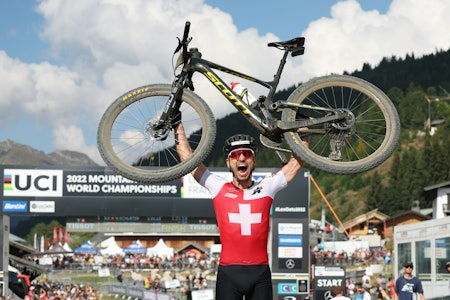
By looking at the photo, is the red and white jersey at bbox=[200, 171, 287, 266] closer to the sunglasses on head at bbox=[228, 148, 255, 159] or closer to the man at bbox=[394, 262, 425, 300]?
the sunglasses on head at bbox=[228, 148, 255, 159]

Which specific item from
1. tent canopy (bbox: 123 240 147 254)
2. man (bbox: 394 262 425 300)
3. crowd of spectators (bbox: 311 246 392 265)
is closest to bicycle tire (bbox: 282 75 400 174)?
man (bbox: 394 262 425 300)

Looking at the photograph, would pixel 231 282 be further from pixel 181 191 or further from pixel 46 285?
pixel 46 285

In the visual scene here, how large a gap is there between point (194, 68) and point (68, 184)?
25253 millimetres

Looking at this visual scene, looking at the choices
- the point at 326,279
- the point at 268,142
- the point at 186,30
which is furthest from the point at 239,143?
the point at 326,279

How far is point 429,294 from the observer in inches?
1141

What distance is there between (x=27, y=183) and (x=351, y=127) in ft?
84.4

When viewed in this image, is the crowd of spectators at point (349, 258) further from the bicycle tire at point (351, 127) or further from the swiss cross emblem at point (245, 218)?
the swiss cross emblem at point (245, 218)

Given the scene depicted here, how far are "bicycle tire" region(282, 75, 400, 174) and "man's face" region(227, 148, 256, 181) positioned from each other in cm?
90

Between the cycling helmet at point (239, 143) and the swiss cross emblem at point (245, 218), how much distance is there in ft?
1.73

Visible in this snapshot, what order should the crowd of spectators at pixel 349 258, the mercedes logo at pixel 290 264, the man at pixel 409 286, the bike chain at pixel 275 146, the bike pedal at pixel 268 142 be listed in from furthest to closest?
the crowd of spectators at pixel 349 258
the mercedes logo at pixel 290 264
the man at pixel 409 286
the bike pedal at pixel 268 142
the bike chain at pixel 275 146

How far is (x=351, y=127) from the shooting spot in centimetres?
856

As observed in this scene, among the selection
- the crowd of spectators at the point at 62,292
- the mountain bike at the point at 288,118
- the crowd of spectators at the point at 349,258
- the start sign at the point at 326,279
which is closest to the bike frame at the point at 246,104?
the mountain bike at the point at 288,118

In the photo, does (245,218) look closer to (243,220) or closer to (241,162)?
(243,220)

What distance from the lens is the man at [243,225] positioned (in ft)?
A: 23.9
